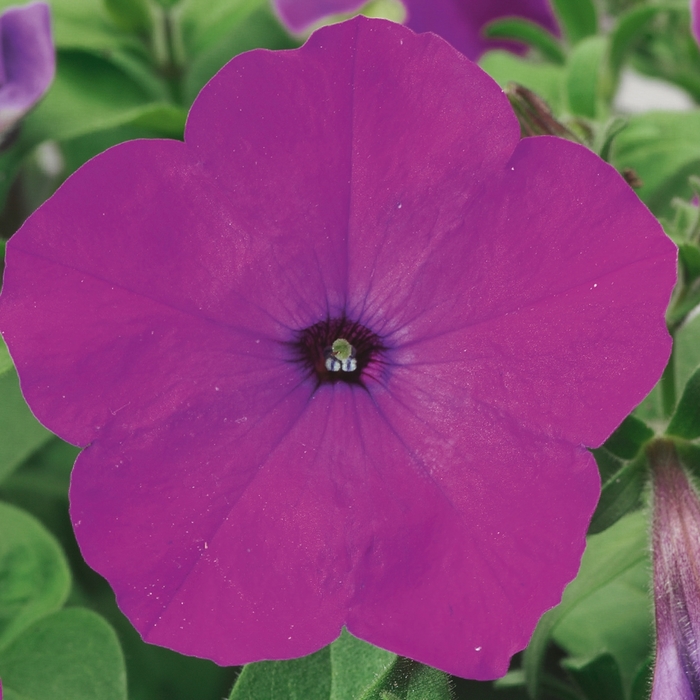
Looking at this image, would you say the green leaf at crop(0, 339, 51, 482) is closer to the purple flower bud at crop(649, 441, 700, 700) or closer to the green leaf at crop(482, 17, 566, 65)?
the purple flower bud at crop(649, 441, 700, 700)

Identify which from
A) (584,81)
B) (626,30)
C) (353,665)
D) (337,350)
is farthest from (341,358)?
(626,30)

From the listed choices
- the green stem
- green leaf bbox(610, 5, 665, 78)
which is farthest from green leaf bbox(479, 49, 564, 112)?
the green stem

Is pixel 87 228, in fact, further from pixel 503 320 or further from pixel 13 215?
pixel 13 215

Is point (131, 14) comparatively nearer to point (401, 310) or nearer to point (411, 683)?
point (401, 310)

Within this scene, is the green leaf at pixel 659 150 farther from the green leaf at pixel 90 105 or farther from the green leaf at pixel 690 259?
the green leaf at pixel 90 105

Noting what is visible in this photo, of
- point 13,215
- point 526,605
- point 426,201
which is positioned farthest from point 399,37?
point 13,215

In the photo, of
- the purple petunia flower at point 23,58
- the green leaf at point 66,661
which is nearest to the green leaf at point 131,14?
the purple petunia flower at point 23,58
